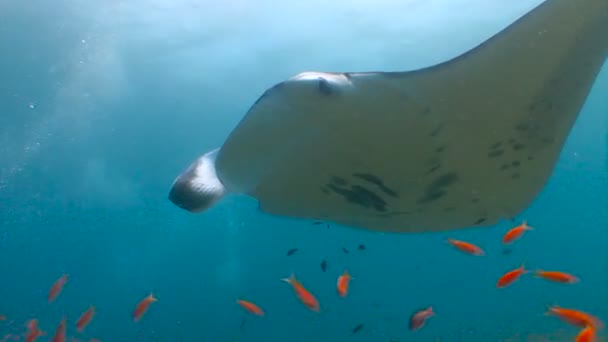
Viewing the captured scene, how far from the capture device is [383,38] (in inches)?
695

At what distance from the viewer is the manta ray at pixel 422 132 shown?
105 inches

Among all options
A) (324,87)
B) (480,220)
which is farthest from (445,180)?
(324,87)

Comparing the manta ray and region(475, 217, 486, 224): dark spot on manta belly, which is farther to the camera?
region(475, 217, 486, 224): dark spot on manta belly

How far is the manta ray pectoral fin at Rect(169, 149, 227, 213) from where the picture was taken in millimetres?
3059

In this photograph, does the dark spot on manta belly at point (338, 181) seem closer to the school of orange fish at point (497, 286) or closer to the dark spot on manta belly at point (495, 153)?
the dark spot on manta belly at point (495, 153)

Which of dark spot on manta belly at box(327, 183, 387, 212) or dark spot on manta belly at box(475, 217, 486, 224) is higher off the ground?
dark spot on manta belly at box(327, 183, 387, 212)

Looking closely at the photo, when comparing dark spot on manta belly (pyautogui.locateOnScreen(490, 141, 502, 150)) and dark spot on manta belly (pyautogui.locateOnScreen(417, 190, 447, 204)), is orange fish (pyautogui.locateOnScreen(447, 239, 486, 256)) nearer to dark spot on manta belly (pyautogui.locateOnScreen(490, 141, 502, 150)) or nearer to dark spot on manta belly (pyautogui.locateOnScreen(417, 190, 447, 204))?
dark spot on manta belly (pyautogui.locateOnScreen(417, 190, 447, 204))

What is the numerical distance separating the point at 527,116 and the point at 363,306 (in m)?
31.3

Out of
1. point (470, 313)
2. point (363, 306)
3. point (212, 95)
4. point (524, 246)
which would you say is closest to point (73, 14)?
point (212, 95)

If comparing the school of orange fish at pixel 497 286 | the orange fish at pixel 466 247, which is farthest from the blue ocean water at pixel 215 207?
the orange fish at pixel 466 247

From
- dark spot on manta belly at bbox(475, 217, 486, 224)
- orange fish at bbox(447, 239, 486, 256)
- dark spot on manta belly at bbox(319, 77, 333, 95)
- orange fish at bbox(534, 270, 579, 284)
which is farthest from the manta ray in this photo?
orange fish at bbox(447, 239, 486, 256)

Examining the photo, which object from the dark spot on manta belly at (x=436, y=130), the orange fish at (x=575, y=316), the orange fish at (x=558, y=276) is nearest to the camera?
the dark spot on manta belly at (x=436, y=130)

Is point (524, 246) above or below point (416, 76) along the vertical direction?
below

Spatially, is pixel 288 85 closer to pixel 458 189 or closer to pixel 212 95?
pixel 458 189
